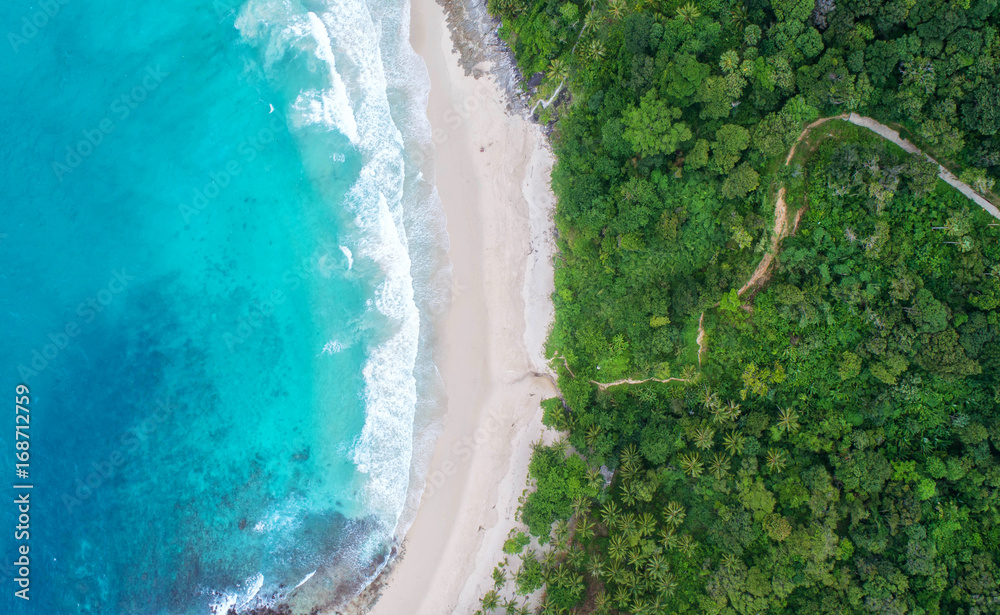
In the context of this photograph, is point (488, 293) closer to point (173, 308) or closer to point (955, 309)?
point (173, 308)

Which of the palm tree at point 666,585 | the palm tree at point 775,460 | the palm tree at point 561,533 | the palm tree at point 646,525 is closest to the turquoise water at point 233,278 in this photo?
the palm tree at point 561,533

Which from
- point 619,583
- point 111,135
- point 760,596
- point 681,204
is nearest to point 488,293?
point 681,204

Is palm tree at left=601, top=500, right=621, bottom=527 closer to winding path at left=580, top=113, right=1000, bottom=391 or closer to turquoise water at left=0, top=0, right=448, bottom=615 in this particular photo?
winding path at left=580, top=113, right=1000, bottom=391

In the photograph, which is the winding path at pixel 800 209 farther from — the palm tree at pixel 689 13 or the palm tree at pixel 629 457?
the palm tree at pixel 689 13

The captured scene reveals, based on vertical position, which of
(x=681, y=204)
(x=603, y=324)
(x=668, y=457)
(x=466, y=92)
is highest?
(x=466, y=92)

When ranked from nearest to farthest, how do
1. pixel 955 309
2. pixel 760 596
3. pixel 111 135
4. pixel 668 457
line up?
pixel 955 309, pixel 760 596, pixel 668 457, pixel 111 135
